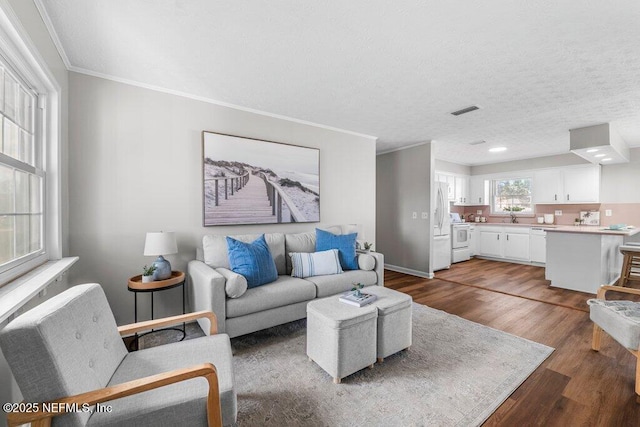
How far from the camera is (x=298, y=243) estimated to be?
334 cm

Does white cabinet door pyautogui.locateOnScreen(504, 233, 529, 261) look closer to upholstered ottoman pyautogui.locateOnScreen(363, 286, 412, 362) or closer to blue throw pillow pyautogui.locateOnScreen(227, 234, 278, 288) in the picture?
upholstered ottoman pyautogui.locateOnScreen(363, 286, 412, 362)

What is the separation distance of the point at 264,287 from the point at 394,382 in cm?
134

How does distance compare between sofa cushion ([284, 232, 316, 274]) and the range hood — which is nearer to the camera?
sofa cushion ([284, 232, 316, 274])

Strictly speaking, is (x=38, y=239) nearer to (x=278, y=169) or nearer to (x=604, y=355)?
(x=278, y=169)

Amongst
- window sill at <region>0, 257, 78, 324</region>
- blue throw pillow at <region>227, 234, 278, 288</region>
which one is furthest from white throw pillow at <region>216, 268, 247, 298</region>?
window sill at <region>0, 257, 78, 324</region>

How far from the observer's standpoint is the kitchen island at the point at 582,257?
3.79m

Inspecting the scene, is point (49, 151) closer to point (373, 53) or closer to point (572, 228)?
point (373, 53)

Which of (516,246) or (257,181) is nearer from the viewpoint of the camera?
(257,181)

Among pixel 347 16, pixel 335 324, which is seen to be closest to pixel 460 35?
pixel 347 16

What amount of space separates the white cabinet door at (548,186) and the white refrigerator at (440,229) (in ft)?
8.53

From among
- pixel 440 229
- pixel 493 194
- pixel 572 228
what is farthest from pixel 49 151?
pixel 493 194

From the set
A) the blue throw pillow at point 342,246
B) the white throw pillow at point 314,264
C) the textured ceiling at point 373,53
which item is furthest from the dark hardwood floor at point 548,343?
the textured ceiling at point 373,53

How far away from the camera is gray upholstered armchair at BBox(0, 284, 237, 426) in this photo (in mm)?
923

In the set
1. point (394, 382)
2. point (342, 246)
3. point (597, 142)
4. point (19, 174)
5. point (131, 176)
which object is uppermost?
point (597, 142)
